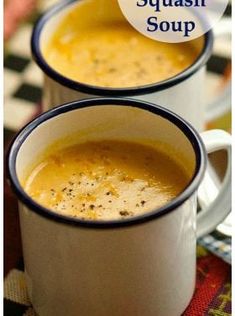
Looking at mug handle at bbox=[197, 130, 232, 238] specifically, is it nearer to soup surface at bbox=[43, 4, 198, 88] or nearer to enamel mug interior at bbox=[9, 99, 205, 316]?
enamel mug interior at bbox=[9, 99, 205, 316]

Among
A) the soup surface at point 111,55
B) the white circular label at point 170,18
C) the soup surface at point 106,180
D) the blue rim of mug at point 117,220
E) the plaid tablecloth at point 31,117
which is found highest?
the blue rim of mug at point 117,220

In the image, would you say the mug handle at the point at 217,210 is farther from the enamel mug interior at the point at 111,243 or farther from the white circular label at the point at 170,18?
the white circular label at the point at 170,18

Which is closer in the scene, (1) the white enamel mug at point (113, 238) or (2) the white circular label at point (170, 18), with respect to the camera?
(1) the white enamel mug at point (113, 238)

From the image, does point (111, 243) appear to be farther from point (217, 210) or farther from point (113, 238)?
point (217, 210)

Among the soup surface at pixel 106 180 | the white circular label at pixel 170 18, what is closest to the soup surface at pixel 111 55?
the white circular label at pixel 170 18

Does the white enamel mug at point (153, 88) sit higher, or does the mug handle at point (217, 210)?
the white enamel mug at point (153, 88)

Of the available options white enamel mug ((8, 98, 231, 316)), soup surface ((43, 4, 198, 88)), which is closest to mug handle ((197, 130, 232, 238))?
white enamel mug ((8, 98, 231, 316))

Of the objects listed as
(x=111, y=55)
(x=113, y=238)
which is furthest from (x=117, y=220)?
(x=111, y=55)

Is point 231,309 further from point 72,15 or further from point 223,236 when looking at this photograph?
point 72,15
